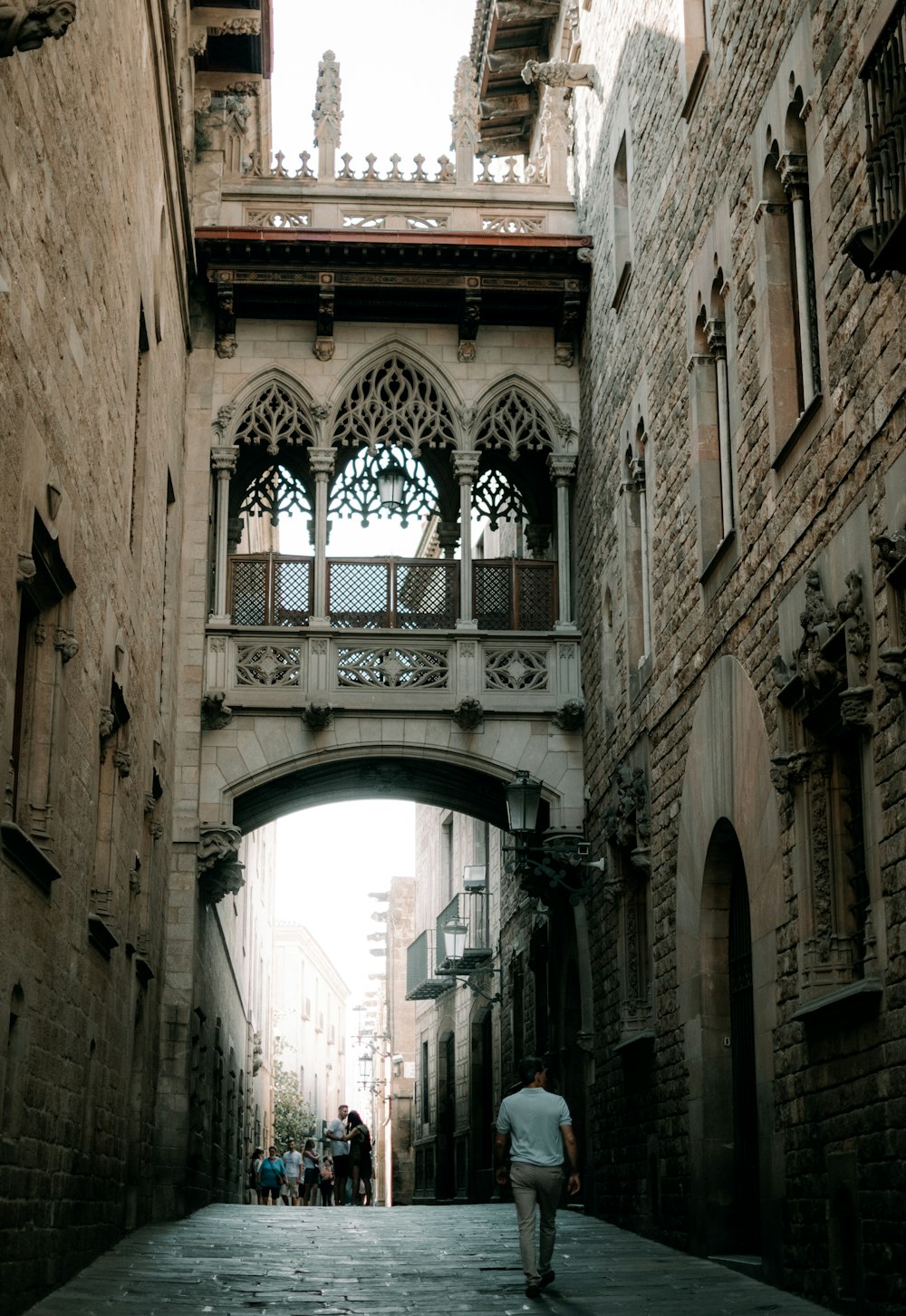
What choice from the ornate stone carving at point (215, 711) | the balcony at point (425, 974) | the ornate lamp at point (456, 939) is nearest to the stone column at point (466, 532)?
the ornate stone carving at point (215, 711)

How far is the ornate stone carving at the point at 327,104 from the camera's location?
2101 cm

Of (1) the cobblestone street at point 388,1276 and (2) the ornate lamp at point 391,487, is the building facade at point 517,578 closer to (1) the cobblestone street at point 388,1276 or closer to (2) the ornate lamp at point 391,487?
→ (2) the ornate lamp at point 391,487

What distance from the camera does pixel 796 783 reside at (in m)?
10.4

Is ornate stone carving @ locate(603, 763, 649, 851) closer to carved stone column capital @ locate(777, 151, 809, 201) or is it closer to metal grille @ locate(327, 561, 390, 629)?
metal grille @ locate(327, 561, 390, 629)

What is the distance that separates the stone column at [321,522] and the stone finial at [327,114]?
11.2ft

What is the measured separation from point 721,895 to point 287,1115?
47.3 meters

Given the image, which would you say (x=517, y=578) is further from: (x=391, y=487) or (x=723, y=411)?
(x=723, y=411)

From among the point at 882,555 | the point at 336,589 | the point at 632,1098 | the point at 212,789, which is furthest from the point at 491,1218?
the point at 882,555

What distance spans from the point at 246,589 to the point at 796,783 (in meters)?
10.2

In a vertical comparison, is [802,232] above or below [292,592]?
below

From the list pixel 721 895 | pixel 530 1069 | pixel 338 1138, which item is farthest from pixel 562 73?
pixel 338 1138

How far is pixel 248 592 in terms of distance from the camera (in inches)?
772

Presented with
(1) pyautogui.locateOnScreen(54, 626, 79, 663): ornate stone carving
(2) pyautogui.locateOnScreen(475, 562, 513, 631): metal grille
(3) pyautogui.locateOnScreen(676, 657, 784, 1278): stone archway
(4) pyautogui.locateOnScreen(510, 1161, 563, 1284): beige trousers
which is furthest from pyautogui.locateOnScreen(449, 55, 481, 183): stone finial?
(4) pyautogui.locateOnScreen(510, 1161, 563, 1284): beige trousers

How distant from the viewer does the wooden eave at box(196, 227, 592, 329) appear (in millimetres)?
19688
